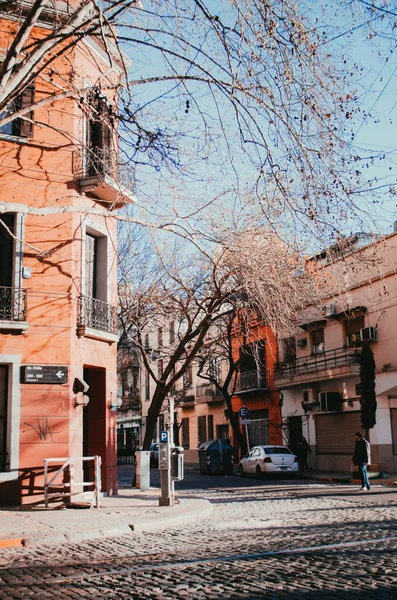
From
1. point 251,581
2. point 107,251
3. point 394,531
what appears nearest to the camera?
point 251,581

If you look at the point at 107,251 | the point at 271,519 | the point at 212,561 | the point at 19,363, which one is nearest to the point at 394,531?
the point at 271,519

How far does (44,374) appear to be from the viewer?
630 inches

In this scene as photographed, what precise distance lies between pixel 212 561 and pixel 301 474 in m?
21.8

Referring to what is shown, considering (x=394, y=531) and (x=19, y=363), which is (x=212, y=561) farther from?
(x=19, y=363)

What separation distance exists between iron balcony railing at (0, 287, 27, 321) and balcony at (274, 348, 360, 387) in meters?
17.1

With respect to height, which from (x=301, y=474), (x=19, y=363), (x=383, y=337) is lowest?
(x=301, y=474)

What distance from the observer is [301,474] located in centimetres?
2909

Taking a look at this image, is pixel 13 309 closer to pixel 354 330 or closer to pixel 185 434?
pixel 354 330

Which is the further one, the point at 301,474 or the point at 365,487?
the point at 301,474

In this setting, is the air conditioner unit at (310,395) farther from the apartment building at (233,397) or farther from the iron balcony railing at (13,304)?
the iron balcony railing at (13,304)

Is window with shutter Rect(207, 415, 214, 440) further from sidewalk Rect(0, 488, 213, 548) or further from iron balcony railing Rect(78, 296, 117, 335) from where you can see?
sidewalk Rect(0, 488, 213, 548)

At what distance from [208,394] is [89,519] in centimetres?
3277

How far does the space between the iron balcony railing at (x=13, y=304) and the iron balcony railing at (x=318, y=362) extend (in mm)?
17069

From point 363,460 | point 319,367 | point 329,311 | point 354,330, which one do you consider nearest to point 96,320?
point 363,460
